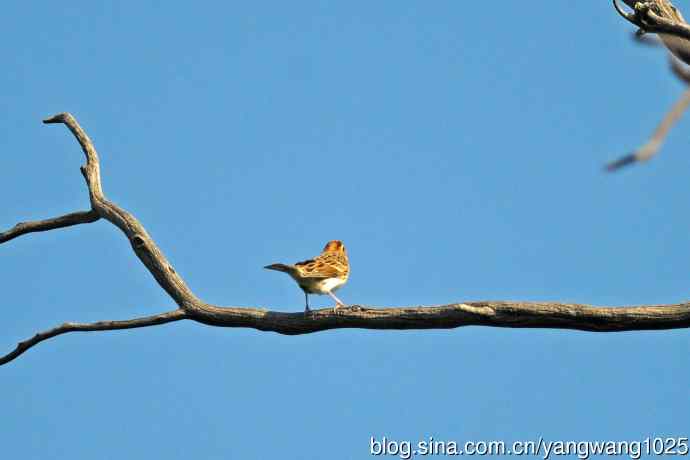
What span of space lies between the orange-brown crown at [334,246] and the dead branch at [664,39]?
5.37 metres

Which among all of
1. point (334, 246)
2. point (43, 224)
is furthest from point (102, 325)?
point (334, 246)

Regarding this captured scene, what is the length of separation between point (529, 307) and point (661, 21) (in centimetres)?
281

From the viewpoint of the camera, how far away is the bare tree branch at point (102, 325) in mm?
7949

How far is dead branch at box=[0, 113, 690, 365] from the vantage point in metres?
6.59

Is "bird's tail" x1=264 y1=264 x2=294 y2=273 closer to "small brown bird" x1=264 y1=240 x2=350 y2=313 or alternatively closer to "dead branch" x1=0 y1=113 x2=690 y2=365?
"small brown bird" x1=264 y1=240 x2=350 y2=313

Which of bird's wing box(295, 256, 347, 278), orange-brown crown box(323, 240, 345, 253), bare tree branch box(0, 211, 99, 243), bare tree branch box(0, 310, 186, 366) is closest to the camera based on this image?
bare tree branch box(0, 310, 186, 366)

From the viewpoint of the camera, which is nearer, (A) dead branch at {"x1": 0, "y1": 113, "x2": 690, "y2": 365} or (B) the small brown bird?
(A) dead branch at {"x1": 0, "y1": 113, "x2": 690, "y2": 365}

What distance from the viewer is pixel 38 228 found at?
9.32 metres

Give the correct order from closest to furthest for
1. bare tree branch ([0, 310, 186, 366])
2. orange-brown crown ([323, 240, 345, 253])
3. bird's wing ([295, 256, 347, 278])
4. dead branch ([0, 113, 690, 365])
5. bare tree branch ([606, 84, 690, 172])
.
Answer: bare tree branch ([606, 84, 690, 172])
dead branch ([0, 113, 690, 365])
bare tree branch ([0, 310, 186, 366])
bird's wing ([295, 256, 347, 278])
orange-brown crown ([323, 240, 345, 253])

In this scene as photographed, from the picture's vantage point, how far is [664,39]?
5.93 meters

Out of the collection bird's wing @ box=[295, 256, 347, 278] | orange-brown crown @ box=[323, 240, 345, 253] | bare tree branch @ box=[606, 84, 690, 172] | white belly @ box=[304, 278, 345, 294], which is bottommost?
bare tree branch @ box=[606, 84, 690, 172]

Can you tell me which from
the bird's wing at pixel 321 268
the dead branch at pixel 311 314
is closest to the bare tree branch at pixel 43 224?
the dead branch at pixel 311 314

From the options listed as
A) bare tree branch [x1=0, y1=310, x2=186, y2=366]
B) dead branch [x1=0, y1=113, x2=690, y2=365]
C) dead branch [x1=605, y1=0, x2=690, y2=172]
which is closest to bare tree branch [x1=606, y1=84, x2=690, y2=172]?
dead branch [x1=605, y1=0, x2=690, y2=172]

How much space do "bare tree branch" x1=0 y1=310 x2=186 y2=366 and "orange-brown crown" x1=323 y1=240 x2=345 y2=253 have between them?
12.4 feet
